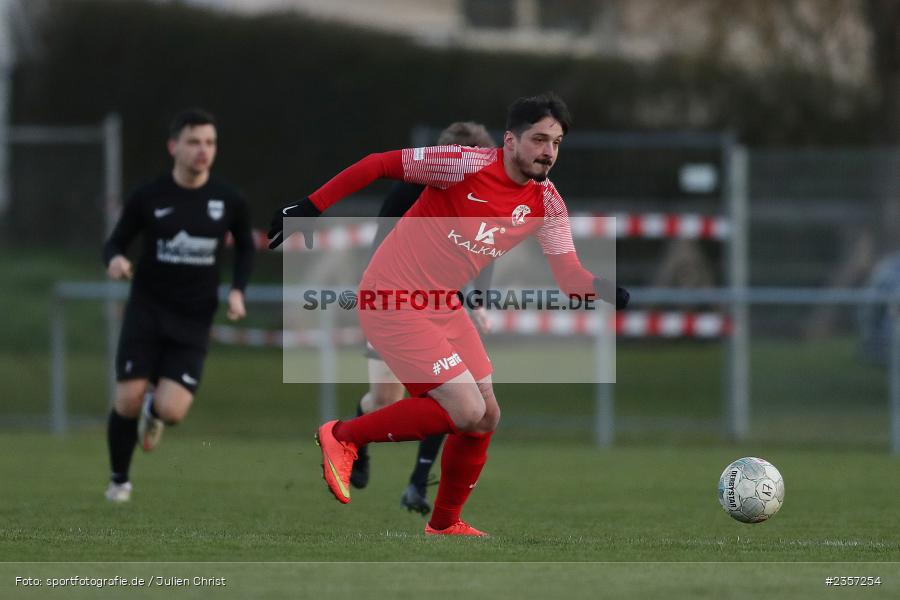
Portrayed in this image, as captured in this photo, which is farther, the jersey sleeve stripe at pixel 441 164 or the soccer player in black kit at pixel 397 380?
the soccer player in black kit at pixel 397 380

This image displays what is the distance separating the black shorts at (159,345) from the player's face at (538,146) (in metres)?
3.11

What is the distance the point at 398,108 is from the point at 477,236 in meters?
16.0

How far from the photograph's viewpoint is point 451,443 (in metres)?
7.43

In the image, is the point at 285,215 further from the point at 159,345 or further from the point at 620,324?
the point at 620,324

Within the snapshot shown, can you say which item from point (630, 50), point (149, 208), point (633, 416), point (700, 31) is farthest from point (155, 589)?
point (630, 50)

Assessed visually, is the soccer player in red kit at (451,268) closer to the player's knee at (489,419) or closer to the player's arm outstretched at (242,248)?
the player's knee at (489,419)

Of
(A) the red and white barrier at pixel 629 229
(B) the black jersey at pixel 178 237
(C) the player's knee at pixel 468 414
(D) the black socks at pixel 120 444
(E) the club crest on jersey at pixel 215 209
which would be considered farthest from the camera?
(A) the red and white barrier at pixel 629 229

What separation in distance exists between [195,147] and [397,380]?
1.97 meters

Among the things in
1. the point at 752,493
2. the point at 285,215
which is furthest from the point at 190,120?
the point at 752,493

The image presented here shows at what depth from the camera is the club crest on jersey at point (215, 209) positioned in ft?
30.7

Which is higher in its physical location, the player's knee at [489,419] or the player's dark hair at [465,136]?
the player's dark hair at [465,136]

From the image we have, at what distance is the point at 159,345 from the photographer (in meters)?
9.32

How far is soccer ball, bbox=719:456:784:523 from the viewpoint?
752cm

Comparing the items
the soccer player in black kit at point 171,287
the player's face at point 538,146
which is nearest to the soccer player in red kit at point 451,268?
the player's face at point 538,146
